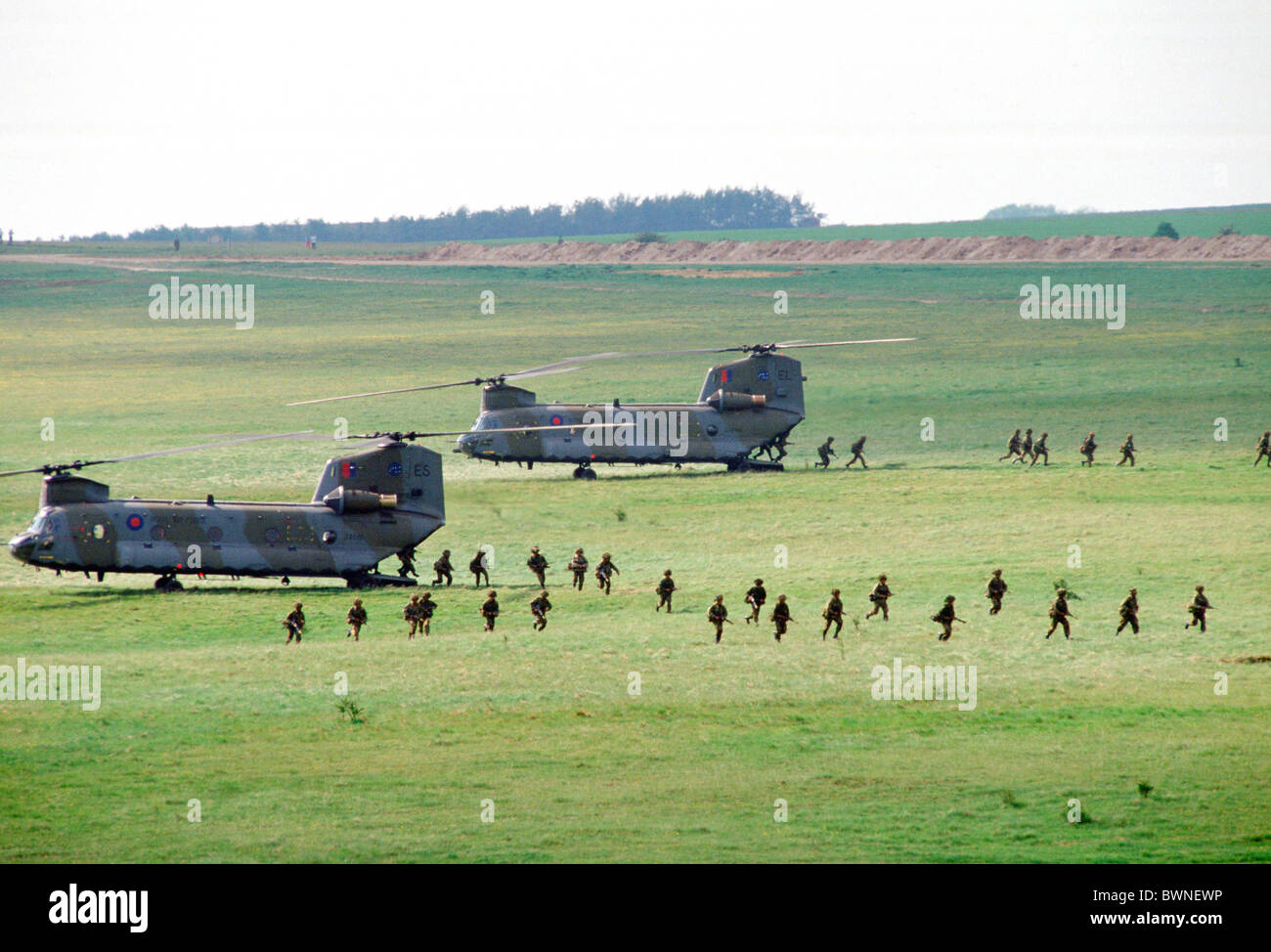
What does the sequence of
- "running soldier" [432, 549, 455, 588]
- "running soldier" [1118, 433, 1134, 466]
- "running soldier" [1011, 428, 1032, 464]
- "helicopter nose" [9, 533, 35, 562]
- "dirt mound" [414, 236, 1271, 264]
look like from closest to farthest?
1. "helicopter nose" [9, 533, 35, 562]
2. "running soldier" [432, 549, 455, 588]
3. "running soldier" [1118, 433, 1134, 466]
4. "running soldier" [1011, 428, 1032, 464]
5. "dirt mound" [414, 236, 1271, 264]

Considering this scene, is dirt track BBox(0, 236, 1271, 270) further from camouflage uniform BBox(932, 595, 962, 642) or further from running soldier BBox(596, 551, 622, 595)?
camouflage uniform BBox(932, 595, 962, 642)

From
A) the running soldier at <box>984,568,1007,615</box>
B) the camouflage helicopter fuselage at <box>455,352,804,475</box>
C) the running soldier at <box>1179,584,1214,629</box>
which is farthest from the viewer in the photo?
the camouflage helicopter fuselage at <box>455,352,804,475</box>

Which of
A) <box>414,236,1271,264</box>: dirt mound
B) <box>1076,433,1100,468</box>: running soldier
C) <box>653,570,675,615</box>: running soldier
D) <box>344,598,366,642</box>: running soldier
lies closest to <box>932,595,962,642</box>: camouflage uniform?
<box>653,570,675,615</box>: running soldier

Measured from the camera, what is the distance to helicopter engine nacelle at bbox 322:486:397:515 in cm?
3838

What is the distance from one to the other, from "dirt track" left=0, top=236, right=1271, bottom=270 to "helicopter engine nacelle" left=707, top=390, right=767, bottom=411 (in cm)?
8167

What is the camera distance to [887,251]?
148250 millimetres

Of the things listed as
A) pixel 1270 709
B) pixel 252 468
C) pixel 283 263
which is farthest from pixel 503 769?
pixel 283 263

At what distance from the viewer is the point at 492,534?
4591 centimetres

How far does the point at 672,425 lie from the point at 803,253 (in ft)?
325

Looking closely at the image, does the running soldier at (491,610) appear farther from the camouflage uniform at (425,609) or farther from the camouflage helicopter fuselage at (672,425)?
the camouflage helicopter fuselage at (672,425)

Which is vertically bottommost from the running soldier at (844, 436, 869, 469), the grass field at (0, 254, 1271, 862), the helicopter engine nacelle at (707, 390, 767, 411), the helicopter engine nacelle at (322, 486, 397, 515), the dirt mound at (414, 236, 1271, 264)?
the grass field at (0, 254, 1271, 862)

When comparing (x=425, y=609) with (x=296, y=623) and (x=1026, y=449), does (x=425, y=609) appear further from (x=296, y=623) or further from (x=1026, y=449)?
(x=1026, y=449)

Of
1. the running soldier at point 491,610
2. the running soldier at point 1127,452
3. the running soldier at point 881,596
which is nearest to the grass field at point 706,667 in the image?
the running soldier at point 491,610
